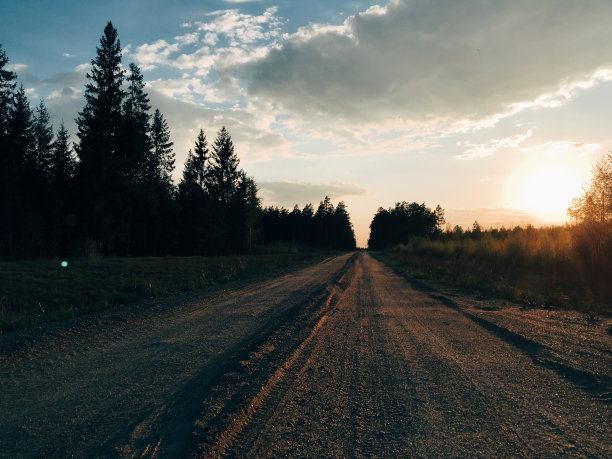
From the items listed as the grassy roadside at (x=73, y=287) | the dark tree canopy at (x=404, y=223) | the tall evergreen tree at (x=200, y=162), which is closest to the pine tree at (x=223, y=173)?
the tall evergreen tree at (x=200, y=162)

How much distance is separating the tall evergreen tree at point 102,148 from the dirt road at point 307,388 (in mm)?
25097

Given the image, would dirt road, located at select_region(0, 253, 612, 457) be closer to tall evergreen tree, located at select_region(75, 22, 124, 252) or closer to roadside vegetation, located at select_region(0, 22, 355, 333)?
roadside vegetation, located at select_region(0, 22, 355, 333)

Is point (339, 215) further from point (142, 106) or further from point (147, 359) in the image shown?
point (147, 359)

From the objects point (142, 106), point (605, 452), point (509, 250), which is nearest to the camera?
point (605, 452)

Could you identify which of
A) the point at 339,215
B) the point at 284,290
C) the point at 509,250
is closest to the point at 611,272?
the point at 509,250

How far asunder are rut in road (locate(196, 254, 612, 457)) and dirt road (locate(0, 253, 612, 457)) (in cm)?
2

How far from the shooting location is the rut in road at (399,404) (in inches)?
105

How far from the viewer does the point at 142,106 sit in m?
38.1

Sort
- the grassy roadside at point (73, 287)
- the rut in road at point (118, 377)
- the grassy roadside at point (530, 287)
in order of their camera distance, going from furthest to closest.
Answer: the grassy roadside at point (530, 287), the grassy roadside at point (73, 287), the rut in road at point (118, 377)

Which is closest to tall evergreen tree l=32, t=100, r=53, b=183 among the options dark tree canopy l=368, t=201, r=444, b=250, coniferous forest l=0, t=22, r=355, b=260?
coniferous forest l=0, t=22, r=355, b=260

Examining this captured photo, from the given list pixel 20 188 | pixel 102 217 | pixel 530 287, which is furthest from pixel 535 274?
pixel 20 188

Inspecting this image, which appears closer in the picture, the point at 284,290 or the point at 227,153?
the point at 284,290

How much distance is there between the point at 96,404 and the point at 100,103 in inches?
1313

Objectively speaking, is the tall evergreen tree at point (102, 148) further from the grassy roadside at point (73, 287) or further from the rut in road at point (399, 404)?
the rut in road at point (399, 404)
